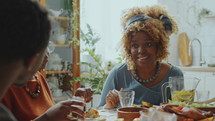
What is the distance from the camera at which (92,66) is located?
3717 millimetres

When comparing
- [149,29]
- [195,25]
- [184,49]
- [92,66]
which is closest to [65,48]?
Answer: [92,66]

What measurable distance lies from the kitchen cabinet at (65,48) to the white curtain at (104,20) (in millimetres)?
261

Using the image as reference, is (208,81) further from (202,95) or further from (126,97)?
(126,97)

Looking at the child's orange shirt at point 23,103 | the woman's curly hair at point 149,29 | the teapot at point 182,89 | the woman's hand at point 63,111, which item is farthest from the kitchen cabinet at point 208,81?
the woman's hand at point 63,111

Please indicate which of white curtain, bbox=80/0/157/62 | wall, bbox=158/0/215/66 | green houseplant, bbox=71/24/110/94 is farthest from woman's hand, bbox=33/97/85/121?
wall, bbox=158/0/215/66

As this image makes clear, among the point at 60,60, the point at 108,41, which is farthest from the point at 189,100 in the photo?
the point at 108,41

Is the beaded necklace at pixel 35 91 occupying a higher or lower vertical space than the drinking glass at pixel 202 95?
higher

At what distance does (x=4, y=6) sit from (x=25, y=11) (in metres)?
0.04

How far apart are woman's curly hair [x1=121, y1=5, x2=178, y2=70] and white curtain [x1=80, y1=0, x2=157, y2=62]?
1.93 m

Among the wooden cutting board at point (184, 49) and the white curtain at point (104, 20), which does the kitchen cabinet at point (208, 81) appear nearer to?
the wooden cutting board at point (184, 49)

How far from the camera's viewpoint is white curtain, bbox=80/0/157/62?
4086 millimetres

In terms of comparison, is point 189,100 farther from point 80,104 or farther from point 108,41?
point 108,41

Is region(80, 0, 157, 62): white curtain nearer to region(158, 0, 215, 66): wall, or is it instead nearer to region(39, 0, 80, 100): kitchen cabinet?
region(39, 0, 80, 100): kitchen cabinet

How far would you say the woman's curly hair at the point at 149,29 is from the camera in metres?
2.06
